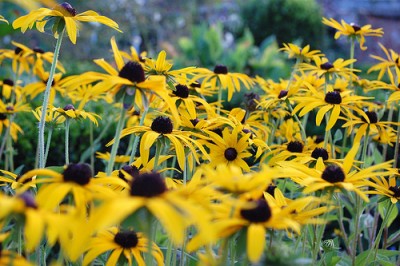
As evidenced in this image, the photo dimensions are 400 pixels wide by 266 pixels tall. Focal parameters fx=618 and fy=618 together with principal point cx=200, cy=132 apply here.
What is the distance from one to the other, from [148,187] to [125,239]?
0.32 meters

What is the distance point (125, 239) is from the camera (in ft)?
4.34

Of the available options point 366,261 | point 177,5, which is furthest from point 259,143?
point 177,5

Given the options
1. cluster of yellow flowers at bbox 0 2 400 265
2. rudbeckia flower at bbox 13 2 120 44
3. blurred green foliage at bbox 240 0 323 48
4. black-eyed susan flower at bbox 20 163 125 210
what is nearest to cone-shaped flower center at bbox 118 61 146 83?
cluster of yellow flowers at bbox 0 2 400 265

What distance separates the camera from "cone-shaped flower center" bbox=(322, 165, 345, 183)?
1337 millimetres

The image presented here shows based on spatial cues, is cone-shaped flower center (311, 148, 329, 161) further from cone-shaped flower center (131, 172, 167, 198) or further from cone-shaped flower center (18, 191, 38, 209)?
cone-shaped flower center (18, 191, 38, 209)

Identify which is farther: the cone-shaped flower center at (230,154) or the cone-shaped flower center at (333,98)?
the cone-shaped flower center at (333,98)

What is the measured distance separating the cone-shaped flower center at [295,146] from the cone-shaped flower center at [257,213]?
808 mm

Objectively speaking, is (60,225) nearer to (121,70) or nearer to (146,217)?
(146,217)

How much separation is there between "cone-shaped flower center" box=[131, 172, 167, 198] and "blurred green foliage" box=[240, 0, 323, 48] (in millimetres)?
7654

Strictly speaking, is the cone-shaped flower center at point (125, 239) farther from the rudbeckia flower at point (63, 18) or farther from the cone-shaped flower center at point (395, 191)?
the cone-shaped flower center at point (395, 191)

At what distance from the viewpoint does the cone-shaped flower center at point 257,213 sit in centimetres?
111

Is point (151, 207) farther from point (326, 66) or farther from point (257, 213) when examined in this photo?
A: point (326, 66)

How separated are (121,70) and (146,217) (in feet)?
1.35

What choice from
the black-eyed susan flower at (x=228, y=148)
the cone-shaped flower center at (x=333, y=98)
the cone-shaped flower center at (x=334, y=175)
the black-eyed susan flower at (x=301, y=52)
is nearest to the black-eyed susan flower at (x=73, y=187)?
the cone-shaped flower center at (x=334, y=175)
